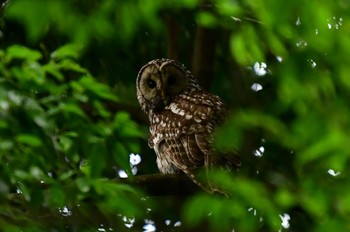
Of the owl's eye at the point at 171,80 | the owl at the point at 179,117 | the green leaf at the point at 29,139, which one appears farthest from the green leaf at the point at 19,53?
the owl's eye at the point at 171,80

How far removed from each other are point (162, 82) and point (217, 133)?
130 inches

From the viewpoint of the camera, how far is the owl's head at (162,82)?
6.71m

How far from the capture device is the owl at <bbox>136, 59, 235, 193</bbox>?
5.96 metres

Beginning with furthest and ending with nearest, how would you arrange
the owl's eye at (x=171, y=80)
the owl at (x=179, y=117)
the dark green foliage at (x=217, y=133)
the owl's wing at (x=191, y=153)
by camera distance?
the owl's eye at (x=171, y=80) → the owl at (x=179, y=117) → the owl's wing at (x=191, y=153) → the dark green foliage at (x=217, y=133)

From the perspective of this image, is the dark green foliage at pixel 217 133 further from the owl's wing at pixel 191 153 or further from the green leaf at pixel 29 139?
the owl's wing at pixel 191 153

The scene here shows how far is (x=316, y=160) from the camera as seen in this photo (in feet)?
10.9

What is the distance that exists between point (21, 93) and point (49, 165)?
13.9 inches

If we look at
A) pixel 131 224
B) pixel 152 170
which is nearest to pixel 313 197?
pixel 131 224

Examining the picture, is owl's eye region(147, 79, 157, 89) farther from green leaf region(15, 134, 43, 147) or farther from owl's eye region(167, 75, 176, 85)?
green leaf region(15, 134, 43, 147)

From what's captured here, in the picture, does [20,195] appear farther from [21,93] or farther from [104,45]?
[104,45]

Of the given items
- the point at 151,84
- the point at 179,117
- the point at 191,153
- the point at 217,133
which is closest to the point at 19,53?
the point at 217,133

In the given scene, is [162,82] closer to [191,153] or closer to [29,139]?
[191,153]

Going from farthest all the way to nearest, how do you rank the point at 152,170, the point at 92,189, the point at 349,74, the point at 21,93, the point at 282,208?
the point at 152,170 → the point at 92,189 → the point at 21,93 → the point at 282,208 → the point at 349,74

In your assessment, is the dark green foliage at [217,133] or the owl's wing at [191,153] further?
the owl's wing at [191,153]
